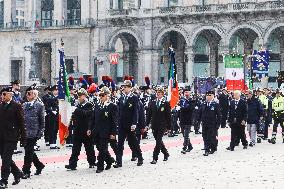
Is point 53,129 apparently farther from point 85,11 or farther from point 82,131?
point 85,11

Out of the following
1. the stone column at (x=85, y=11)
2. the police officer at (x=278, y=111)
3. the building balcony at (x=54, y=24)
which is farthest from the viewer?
the stone column at (x=85, y=11)

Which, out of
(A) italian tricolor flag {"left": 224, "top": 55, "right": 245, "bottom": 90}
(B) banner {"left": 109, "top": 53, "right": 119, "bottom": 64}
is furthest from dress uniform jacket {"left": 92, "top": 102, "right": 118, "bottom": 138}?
(B) banner {"left": 109, "top": 53, "right": 119, "bottom": 64}

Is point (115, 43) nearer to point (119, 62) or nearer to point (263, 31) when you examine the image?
point (119, 62)

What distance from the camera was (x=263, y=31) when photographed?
4941cm

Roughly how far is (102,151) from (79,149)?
55 cm

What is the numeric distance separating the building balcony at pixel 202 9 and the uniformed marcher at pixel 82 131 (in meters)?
35.4

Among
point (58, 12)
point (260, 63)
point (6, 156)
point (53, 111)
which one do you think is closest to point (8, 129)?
point (6, 156)

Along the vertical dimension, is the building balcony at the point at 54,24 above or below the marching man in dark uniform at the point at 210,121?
above

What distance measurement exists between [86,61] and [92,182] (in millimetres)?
46046

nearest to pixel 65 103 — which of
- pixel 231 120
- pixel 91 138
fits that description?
pixel 91 138

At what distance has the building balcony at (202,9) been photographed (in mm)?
49094

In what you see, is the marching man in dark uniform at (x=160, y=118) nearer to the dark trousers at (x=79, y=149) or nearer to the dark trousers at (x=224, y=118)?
the dark trousers at (x=79, y=149)

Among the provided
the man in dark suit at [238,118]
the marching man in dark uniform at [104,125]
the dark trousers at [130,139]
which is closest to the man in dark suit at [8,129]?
the marching man in dark uniform at [104,125]

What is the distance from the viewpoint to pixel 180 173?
14.5 metres
